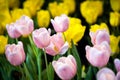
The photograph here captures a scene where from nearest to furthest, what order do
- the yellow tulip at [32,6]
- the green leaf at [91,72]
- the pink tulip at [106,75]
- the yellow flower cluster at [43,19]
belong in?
the pink tulip at [106,75]
the green leaf at [91,72]
the yellow flower cluster at [43,19]
the yellow tulip at [32,6]

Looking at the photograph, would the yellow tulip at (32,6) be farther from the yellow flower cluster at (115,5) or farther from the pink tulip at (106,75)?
the pink tulip at (106,75)

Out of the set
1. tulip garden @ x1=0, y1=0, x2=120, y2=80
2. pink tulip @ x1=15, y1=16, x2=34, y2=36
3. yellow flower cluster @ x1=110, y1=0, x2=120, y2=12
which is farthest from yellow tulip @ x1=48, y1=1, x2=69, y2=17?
pink tulip @ x1=15, y1=16, x2=34, y2=36

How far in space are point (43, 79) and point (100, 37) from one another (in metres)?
0.24

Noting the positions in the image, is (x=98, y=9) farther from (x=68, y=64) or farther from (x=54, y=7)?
(x=68, y=64)

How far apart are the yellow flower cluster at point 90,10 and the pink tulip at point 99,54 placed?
0.56m

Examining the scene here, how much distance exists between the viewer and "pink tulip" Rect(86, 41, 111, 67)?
88 cm

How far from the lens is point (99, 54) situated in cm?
87

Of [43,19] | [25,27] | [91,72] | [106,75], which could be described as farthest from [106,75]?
[43,19]

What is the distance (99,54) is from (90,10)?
603 millimetres

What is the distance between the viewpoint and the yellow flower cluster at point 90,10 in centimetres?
146

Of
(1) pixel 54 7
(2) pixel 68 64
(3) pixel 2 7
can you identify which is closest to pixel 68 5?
(1) pixel 54 7

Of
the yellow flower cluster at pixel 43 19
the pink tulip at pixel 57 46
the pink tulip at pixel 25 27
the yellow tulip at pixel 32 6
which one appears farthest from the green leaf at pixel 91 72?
the yellow tulip at pixel 32 6

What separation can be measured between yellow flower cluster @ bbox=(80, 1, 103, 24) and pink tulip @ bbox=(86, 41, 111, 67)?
0.56m

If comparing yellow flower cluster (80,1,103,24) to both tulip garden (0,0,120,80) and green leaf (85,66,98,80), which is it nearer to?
tulip garden (0,0,120,80)
